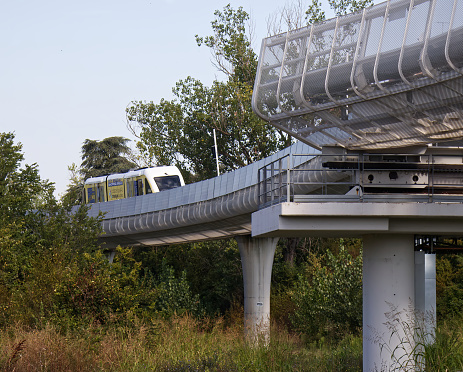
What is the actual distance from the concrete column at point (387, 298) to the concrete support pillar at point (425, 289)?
41 cm

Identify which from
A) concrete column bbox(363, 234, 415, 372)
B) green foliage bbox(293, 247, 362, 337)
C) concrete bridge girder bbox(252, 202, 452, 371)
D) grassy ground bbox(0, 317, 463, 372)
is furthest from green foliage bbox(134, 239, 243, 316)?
concrete column bbox(363, 234, 415, 372)

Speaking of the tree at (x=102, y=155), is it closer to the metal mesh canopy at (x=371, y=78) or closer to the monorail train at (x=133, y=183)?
the monorail train at (x=133, y=183)

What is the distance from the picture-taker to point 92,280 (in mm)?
→ 21438

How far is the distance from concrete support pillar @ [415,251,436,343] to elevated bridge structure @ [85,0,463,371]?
3 cm

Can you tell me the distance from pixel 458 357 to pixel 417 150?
15.3 feet

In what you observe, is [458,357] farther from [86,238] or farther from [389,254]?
[86,238]

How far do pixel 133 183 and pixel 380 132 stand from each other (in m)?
30.0

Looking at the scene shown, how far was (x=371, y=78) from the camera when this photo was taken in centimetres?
1530

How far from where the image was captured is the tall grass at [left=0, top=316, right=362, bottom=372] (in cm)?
1656

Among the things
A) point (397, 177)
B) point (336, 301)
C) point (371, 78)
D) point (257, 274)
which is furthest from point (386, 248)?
point (257, 274)

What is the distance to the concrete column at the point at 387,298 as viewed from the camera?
15.4 meters

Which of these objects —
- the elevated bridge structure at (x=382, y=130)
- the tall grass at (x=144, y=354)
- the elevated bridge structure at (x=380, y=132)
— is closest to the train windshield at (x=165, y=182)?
the tall grass at (x=144, y=354)

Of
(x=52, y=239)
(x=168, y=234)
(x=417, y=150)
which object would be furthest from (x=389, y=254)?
(x=168, y=234)

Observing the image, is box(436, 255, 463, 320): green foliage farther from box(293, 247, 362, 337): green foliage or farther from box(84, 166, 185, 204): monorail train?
box(84, 166, 185, 204): monorail train
